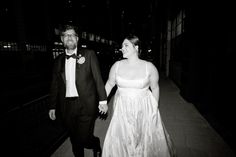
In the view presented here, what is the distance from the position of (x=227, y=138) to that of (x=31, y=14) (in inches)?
1122

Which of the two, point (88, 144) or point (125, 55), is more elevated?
point (125, 55)

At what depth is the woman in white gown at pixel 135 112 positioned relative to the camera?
2420mm

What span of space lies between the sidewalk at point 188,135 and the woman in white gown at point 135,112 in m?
0.82

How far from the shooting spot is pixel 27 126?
4855mm

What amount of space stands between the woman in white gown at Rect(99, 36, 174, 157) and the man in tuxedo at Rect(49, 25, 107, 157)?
212mm

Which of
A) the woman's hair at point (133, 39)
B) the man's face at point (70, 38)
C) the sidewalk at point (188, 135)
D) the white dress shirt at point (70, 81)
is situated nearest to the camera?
the woman's hair at point (133, 39)

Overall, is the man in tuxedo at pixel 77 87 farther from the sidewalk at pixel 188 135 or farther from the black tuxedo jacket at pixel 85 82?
the sidewalk at pixel 188 135

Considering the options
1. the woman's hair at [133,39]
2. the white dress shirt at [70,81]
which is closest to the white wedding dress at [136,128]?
the woman's hair at [133,39]

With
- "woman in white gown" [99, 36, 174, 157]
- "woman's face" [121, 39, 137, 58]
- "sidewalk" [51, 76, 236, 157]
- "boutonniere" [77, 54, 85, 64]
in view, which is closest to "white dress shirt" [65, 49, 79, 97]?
"boutonniere" [77, 54, 85, 64]

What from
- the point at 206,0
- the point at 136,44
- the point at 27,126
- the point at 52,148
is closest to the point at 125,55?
the point at 136,44

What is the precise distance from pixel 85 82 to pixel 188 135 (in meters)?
2.68

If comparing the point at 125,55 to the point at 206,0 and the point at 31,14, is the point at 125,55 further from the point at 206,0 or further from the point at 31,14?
the point at 31,14

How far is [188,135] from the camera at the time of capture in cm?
392

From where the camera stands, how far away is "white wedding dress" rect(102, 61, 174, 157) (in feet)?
8.28
